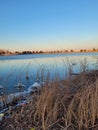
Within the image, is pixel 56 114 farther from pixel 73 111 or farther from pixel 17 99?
pixel 17 99

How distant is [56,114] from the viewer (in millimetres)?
3750

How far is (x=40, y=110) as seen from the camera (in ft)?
12.9

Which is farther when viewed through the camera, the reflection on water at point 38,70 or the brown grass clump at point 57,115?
the reflection on water at point 38,70

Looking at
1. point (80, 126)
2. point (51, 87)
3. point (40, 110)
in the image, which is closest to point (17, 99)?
point (51, 87)

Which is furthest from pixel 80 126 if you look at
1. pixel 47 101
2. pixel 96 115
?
pixel 47 101

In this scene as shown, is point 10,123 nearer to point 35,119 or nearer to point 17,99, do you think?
point 35,119

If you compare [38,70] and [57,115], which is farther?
[38,70]

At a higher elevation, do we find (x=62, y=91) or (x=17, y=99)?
(x=62, y=91)

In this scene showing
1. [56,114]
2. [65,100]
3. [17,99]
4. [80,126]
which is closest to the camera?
[80,126]

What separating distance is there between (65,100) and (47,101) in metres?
0.55

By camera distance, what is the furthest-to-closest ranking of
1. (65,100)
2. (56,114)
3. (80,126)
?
1. (65,100)
2. (56,114)
3. (80,126)

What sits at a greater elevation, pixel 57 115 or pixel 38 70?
pixel 38 70

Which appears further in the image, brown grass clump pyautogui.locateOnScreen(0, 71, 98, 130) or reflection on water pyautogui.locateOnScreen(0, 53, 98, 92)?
reflection on water pyautogui.locateOnScreen(0, 53, 98, 92)

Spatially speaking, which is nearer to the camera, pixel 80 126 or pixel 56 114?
pixel 80 126
